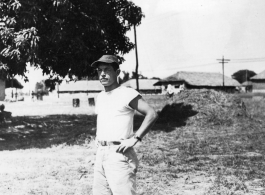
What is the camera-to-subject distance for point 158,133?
1238 cm

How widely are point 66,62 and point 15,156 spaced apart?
5.89 metres

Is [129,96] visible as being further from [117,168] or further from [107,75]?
[117,168]

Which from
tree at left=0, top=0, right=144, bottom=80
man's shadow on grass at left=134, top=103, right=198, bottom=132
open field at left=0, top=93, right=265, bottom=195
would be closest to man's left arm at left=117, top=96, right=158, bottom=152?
open field at left=0, top=93, right=265, bottom=195

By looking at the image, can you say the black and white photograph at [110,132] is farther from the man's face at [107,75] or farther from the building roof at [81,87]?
the building roof at [81,87]

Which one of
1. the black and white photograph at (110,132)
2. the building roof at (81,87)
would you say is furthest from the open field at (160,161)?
the building roof at (81,87)

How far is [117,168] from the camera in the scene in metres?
2.97

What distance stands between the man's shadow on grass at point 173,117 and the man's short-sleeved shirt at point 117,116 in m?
10.2

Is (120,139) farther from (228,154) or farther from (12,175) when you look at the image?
(228,154)

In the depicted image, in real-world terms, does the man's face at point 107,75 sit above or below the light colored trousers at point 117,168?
above

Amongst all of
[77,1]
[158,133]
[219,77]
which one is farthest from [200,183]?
[219,77]

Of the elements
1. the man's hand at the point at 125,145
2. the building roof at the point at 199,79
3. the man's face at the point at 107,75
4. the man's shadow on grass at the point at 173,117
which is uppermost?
the building roof at the point at 199,79

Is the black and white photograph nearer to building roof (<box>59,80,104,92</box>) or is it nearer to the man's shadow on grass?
the man's shadow on grass

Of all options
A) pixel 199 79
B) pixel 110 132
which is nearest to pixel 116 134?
pixel 110 132

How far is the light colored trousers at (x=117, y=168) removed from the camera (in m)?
2.96
